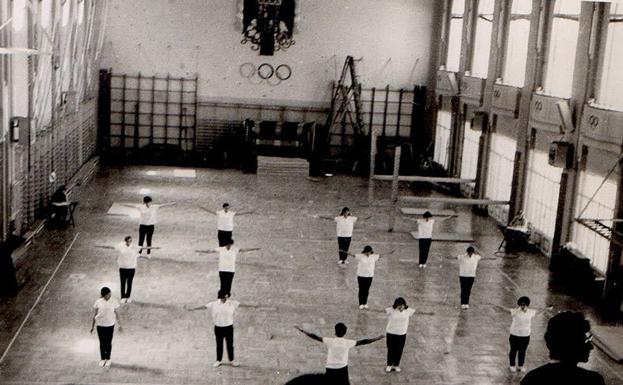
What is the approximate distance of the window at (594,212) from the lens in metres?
18.3

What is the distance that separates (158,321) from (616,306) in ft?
30.4

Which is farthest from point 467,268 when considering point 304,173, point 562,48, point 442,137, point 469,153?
point 442,137

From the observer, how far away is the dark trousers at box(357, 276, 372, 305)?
15906 millimetres

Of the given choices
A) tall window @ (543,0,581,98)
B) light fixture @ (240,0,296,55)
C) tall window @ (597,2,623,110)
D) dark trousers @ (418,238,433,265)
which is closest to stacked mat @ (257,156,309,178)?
light fixture @ (240,0,296,55)

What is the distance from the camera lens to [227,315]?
12586 millimetres

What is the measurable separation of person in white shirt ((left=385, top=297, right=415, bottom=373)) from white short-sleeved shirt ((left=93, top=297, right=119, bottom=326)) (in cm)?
412

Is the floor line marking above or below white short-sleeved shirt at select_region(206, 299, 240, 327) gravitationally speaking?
below

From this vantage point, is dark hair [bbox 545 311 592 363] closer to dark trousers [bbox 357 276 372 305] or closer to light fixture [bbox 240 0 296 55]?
dark trousers [bbox 357 276 372 305]

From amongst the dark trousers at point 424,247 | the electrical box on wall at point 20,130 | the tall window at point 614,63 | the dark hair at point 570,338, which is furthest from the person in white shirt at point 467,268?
the dark hair at point 570,338

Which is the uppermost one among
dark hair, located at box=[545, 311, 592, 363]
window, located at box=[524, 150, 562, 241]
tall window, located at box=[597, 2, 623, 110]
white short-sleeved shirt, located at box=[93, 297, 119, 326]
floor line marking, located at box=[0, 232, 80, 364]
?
tall window, located at box=[597, 2, 623, 110]

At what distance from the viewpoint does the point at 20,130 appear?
1938cm

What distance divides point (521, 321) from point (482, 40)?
17.8m

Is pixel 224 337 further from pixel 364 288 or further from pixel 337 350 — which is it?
pixel 364 288

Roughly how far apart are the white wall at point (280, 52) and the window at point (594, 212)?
1686 cm
